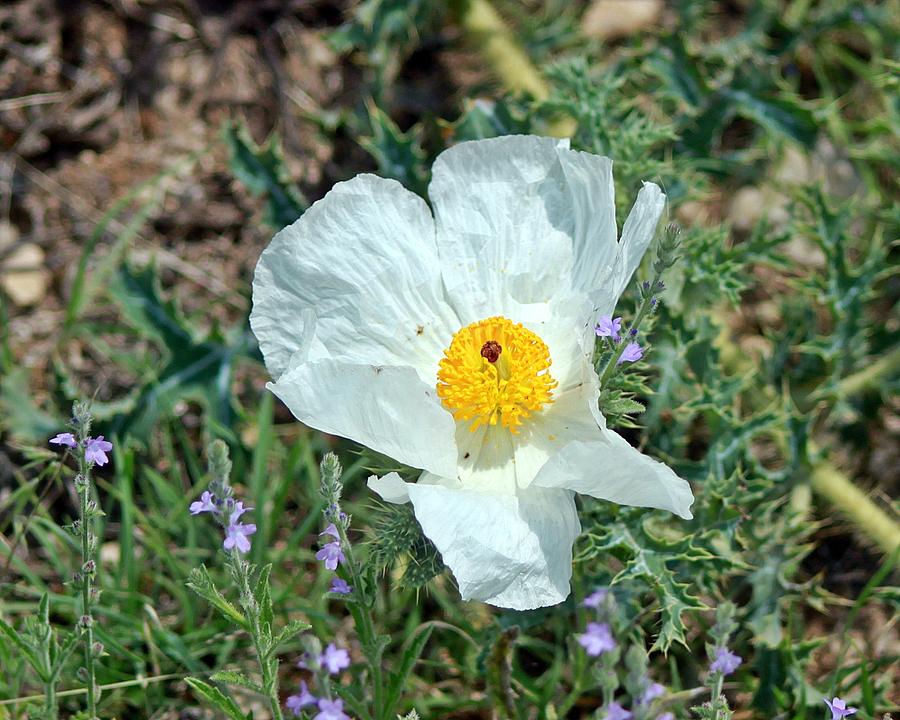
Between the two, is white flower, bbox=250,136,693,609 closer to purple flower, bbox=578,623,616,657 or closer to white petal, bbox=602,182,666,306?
white petal, bbox=602,182,666,306

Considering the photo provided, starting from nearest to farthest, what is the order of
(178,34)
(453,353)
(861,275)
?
(453,353), (861,275), (178,34)

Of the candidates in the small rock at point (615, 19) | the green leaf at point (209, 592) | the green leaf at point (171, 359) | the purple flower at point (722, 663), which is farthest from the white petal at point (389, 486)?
the small rock at point (615, 19)

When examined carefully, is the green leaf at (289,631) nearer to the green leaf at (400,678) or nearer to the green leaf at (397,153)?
the green leaf at (400,678)

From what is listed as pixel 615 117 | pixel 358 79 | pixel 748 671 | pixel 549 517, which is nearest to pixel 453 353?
pixel 549 517

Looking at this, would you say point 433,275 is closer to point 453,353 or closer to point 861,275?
point 453,353

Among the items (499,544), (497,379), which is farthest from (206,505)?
(497,379)

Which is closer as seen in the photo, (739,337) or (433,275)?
(433,275)

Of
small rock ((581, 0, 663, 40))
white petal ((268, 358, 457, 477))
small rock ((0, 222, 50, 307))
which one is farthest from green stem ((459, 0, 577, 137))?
white petal ((268, 358, 457, 477))
